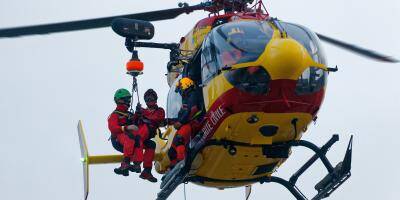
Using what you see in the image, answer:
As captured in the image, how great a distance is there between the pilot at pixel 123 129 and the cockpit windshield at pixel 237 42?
5.92ft

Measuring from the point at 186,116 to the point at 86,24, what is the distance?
238cm

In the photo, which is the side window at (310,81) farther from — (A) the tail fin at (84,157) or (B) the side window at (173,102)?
(A) the tail fin at (84,157)

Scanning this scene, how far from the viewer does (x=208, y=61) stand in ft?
45.8

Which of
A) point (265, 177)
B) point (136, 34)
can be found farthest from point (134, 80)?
point (265, 177)

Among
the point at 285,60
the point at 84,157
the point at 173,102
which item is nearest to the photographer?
the point at 285,60

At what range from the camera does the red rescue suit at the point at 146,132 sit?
14.8 m

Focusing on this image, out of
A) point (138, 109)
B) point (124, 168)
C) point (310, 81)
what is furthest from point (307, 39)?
point (124, 168)

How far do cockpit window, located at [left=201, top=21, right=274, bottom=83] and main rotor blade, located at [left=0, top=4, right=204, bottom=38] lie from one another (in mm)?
2226

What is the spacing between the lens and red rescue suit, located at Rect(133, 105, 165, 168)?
14828mm

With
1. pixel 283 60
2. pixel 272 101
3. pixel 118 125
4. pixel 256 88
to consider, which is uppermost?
pixel 283 60

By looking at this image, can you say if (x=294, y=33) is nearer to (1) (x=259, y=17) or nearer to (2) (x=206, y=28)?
(1) (x=259, y=17)

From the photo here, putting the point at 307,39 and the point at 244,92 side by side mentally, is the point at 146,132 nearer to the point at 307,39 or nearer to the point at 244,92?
the point at 244,92

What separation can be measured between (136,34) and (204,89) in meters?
1.58

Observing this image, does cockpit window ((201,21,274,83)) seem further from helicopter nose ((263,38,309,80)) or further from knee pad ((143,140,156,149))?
knee pad ((143,140,156,149))
